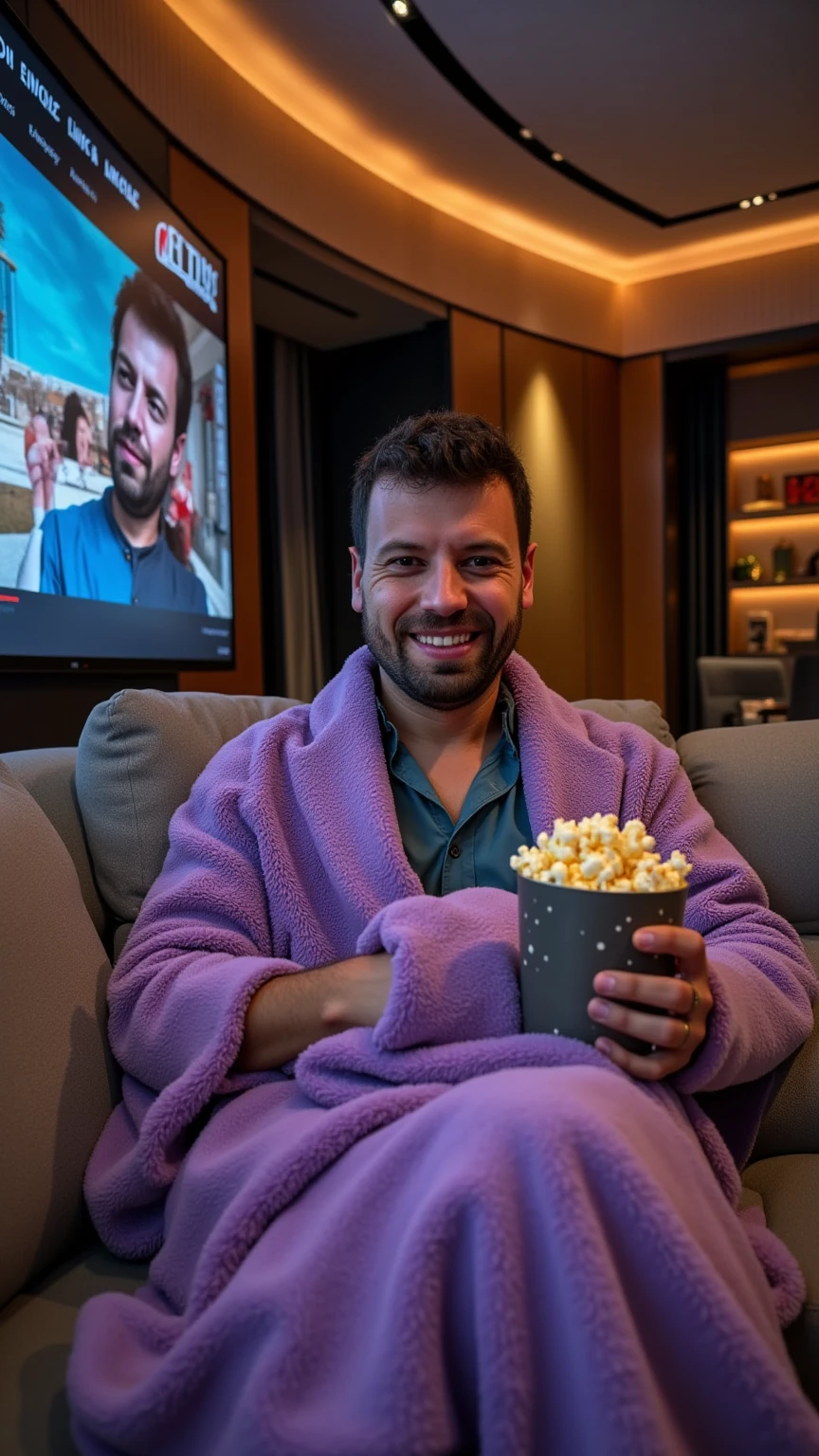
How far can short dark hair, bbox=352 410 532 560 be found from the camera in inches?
48.3

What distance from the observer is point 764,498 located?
6.33 m

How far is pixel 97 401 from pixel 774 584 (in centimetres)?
498

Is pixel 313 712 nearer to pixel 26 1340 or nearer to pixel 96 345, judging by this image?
pixel 26 1340

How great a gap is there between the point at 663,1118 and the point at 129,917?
750 millimetres

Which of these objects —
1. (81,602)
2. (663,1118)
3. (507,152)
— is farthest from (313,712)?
(507,152)

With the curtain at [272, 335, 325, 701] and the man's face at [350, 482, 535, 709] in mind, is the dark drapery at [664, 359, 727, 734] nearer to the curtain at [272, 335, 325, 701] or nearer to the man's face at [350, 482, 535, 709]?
the curtain at [272, 335, 325, 701]

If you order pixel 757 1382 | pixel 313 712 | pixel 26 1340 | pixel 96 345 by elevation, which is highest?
pixel 96 345

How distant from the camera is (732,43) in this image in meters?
3.77

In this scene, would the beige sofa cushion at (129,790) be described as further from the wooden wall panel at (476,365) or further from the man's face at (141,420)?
the wooden wall panel at (476,365)

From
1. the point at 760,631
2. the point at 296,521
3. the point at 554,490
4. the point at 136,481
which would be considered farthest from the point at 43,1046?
the point at 760,631

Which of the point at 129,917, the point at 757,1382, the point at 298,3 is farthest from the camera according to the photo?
the point at 298,3

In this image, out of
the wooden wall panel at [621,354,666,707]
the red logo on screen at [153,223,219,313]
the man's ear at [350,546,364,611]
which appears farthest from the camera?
the wooden wall panel at [621,354,666,707]

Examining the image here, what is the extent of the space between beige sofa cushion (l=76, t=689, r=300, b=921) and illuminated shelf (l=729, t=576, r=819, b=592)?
18.8 ft

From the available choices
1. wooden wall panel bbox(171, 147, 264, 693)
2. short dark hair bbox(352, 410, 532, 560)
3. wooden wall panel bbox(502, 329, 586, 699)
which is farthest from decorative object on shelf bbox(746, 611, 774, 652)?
short dark hair bbox(352, 410, 532, 560)
